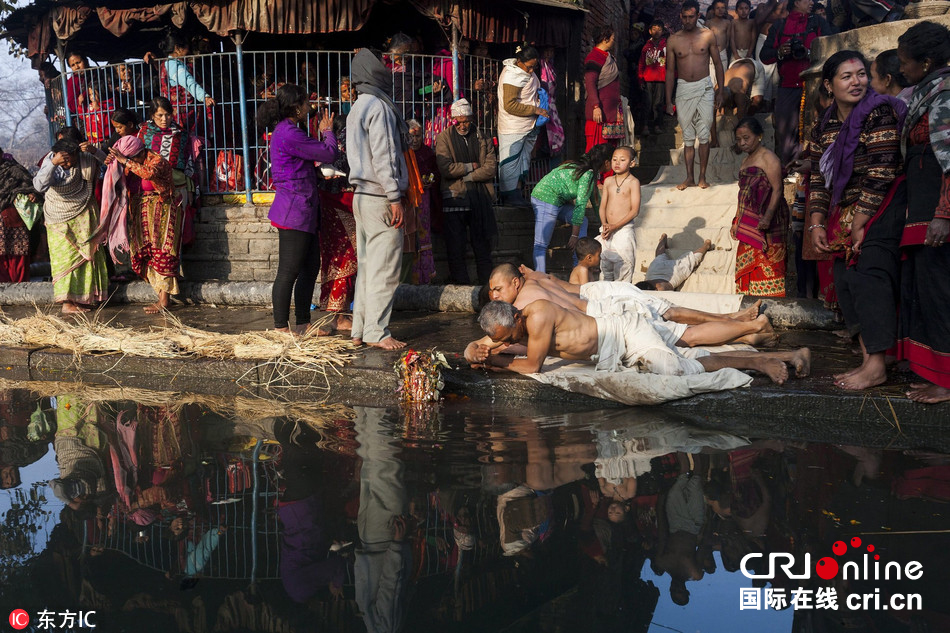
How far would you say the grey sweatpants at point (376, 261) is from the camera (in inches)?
241

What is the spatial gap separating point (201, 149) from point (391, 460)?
300 inches

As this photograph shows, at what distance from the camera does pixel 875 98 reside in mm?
5156

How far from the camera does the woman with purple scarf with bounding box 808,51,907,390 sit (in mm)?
5004

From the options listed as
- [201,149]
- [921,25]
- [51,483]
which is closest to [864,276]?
[921,25]

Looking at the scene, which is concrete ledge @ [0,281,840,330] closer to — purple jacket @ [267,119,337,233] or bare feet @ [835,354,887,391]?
bare feet @ [835,354,887,391]

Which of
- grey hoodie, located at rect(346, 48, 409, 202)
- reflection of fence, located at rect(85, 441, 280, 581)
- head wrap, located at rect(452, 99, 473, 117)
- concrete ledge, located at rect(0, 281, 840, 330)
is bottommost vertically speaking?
reflection of fence, located at rect(85, 441, 280, 581)

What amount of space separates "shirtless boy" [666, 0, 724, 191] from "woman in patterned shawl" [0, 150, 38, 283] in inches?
315

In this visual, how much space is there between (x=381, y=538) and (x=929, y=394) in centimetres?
321

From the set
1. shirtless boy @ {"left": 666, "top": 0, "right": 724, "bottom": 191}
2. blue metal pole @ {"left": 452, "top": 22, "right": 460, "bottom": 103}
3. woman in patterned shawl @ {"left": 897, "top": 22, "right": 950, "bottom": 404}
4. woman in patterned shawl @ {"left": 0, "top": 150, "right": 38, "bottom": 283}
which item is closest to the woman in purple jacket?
woman in patterned shawl @ {"left": 897, "top": 22, "right": 950, "bottom": 404}

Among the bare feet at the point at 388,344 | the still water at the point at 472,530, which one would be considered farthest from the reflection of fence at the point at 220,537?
the bare feet at the point at 388,344

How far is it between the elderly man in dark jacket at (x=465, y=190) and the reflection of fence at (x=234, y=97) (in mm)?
1231

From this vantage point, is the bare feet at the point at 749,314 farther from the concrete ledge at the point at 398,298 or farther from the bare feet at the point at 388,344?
the bare feet at the point at 388,344

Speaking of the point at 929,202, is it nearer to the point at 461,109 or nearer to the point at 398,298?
the point at 398,298

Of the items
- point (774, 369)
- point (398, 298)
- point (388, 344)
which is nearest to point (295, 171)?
point (388, 344)
